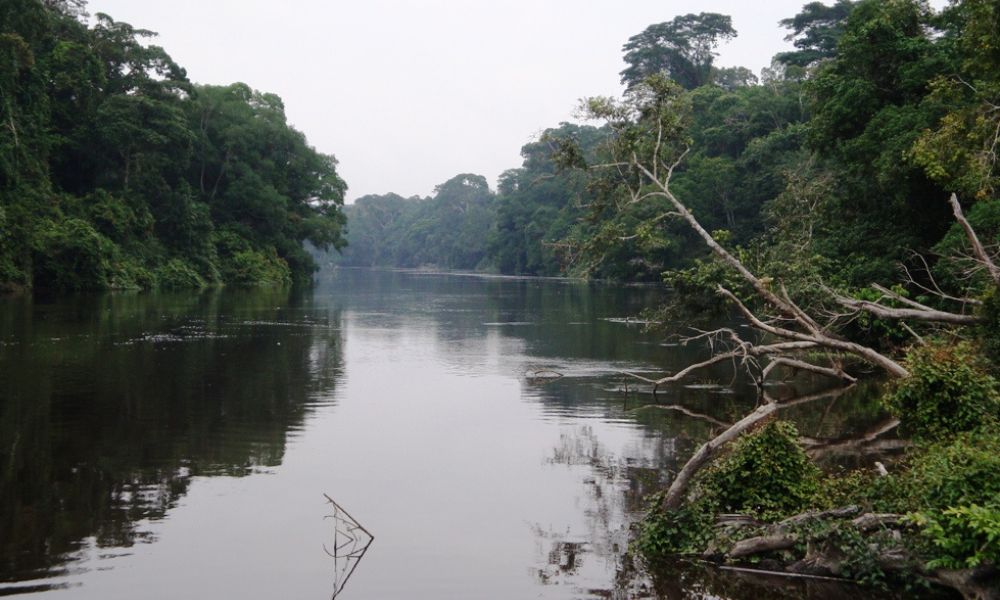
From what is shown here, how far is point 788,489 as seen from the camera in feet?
32.9

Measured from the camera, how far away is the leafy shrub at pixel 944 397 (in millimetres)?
10914

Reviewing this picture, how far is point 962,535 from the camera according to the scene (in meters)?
7.46

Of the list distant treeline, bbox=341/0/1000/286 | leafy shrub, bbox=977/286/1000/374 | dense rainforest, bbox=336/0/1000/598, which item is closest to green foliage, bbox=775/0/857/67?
distant treeline, bbox=341/0/1000/286

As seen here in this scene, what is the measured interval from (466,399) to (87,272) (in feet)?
133

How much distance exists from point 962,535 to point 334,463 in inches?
354

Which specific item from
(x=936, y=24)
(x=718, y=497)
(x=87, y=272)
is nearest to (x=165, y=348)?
(x=718, y=497)

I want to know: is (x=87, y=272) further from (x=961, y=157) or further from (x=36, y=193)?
(x=961, y=157)

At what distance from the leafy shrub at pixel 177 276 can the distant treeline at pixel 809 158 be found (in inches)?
1124

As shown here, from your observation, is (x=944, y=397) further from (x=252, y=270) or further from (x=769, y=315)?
(x=252, y=270)

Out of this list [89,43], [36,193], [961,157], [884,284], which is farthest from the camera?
[89,43]

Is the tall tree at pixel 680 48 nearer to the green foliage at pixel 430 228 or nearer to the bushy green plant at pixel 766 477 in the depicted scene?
the green foliage at pixel 430 228

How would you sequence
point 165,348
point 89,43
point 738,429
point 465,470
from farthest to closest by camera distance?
point 89,43, point 165,348, point 465,470, point 738,429

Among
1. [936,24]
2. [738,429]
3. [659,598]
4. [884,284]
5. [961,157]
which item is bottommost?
[659,598]

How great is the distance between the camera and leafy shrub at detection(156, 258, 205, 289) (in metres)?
62.8
